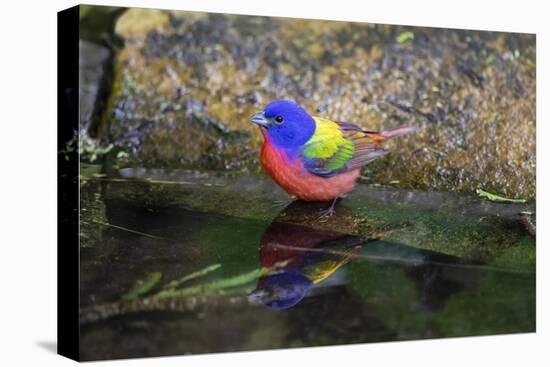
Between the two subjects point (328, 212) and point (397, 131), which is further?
point (397, 131)

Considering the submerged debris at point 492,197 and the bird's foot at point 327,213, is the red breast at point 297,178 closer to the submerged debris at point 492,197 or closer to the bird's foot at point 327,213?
the bird's foot at point 327,213

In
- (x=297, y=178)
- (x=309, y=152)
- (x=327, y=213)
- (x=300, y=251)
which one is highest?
(x=309, y=152)

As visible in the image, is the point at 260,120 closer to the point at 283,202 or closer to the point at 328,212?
the point at 283,202

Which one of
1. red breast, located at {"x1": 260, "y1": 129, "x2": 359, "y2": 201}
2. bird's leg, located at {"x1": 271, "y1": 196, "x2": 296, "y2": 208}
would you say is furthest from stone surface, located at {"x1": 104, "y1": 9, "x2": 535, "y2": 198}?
bird's leg, located at {"x1": 271, "y1": 196, "x2": 296, "y2": 208}

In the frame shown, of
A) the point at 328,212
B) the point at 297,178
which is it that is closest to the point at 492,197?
the point at 328,212

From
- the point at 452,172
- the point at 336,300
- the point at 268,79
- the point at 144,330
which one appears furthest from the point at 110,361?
the point at 452,172

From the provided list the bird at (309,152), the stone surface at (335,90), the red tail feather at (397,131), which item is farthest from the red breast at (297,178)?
the red tail feather at (397,131)
